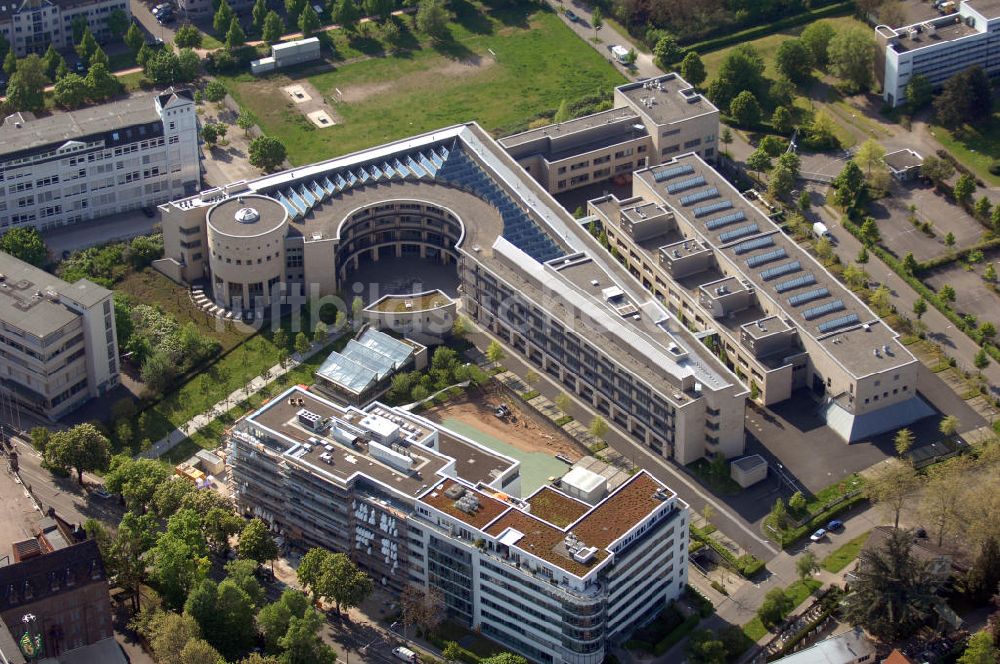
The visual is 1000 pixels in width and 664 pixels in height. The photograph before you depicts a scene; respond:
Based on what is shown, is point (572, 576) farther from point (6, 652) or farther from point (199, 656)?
point (6, 652)

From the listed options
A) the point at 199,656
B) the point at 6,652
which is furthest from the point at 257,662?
the point at 6,652

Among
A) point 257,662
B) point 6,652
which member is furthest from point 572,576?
point 6,652

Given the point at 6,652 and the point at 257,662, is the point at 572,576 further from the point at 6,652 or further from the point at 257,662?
the point at 6,652

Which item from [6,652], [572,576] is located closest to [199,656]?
[6,652]

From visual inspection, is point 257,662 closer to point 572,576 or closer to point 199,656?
point 199,656
